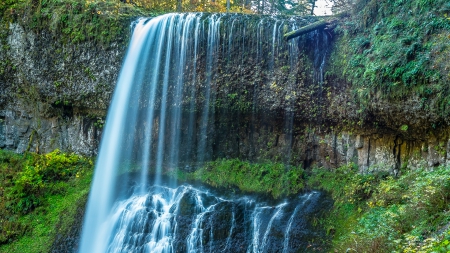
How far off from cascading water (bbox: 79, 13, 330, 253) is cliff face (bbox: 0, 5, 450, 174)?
6.9 inches

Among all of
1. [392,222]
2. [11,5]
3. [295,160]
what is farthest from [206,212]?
[11,5]

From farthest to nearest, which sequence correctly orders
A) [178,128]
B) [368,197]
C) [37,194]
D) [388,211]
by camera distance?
[178,128]
[37,194]
[368,197]
[388,211]

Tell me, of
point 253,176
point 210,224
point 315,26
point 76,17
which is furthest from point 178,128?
point 315,26

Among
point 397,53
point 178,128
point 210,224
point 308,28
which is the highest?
point 308,28

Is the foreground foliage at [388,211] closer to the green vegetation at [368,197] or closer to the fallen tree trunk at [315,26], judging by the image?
the green vegetation at [368,197]

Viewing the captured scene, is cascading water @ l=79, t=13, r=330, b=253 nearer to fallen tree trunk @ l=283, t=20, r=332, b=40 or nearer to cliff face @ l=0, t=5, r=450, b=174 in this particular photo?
cliff face @ l=0, t=5, r=450, b=174

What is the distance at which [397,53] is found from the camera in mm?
7797

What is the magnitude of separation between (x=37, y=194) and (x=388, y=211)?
10000mm

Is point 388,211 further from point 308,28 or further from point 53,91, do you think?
point 53,91

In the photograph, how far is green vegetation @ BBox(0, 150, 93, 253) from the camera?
9.18 metres

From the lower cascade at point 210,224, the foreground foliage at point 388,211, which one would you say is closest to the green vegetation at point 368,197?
the foreground foliage at point 388,211

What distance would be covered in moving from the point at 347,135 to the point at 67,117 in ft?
33.3

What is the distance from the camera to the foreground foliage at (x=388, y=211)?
4.84 m

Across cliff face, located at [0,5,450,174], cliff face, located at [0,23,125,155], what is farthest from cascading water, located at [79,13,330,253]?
cliff face, located at [0,23,125,155]
